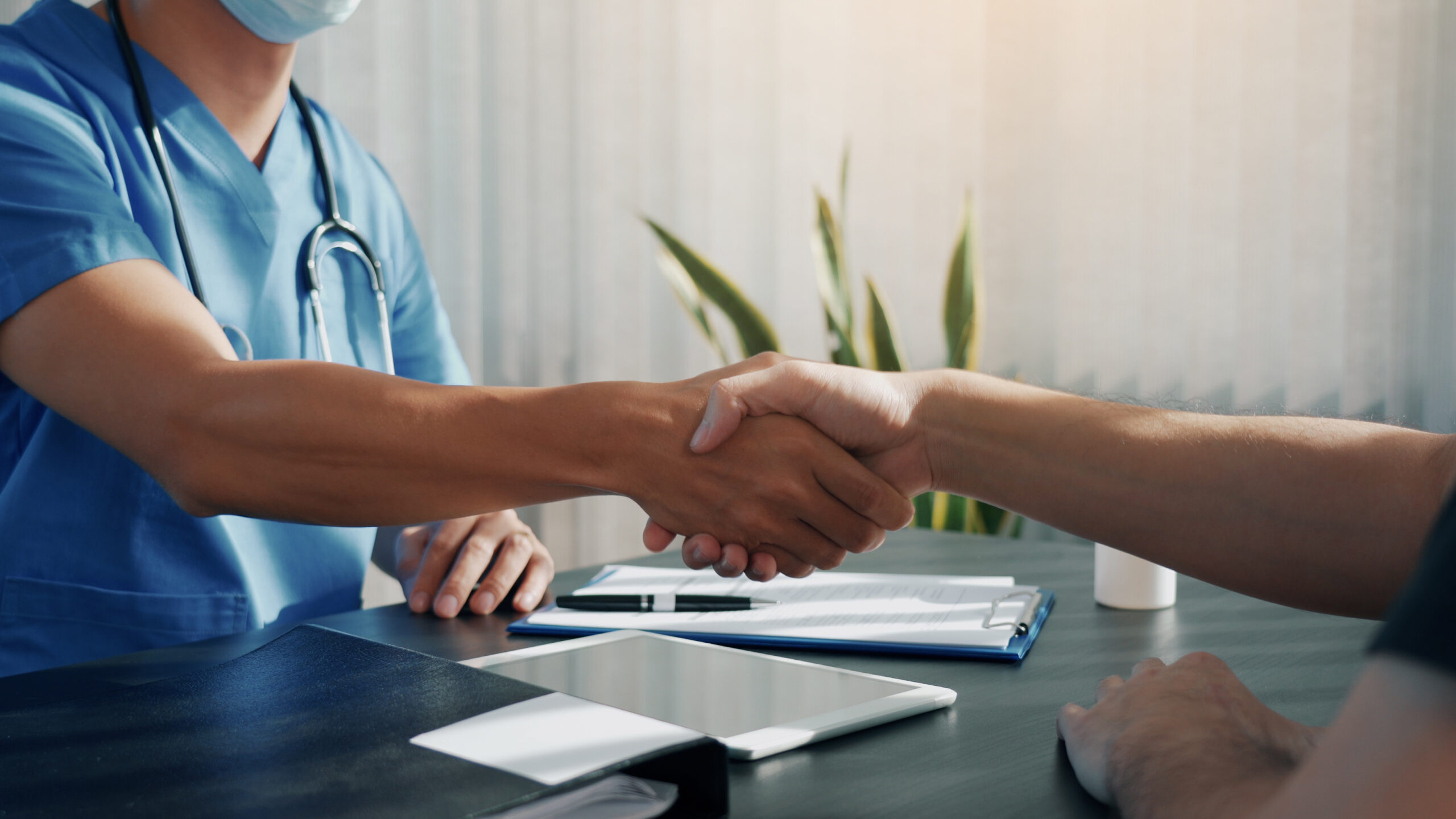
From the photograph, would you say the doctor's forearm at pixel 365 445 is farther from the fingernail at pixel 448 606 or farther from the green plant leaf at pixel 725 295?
the green plant leaf at pixel 725 295

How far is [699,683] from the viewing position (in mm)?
730

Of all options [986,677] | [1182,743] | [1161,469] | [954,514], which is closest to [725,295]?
[954,514]

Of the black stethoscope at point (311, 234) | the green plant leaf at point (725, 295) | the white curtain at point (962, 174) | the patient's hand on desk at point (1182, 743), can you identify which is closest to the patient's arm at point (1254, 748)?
the patient's hand on desk at point (1182, 743)

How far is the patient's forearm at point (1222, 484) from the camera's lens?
80cm

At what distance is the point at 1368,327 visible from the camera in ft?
6.70

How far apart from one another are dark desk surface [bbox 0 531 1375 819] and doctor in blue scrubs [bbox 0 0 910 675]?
12 cm

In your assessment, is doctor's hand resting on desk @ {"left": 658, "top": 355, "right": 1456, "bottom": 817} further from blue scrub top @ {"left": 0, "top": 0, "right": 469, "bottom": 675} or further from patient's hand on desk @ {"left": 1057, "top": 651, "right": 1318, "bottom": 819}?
blue scrub top @ {"left": 0, "top": 0, "right": 469, "bottom": 675}

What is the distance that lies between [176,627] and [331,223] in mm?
512

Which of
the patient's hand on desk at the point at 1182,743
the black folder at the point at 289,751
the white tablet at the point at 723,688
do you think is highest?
the black folder at the point at 289,751

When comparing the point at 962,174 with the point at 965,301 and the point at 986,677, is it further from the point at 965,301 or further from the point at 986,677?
the point at 986,677

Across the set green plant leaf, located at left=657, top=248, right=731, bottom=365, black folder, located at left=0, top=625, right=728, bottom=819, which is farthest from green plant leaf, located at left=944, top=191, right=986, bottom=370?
black folder, located at left=0, top=625, right=728, bottom=819

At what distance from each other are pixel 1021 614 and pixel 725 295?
4.41 ft

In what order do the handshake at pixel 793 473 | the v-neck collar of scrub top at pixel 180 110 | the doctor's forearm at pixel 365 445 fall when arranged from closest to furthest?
the doctor's forearm at pixel 365 445 → the handshake at pixel 793 473 → the v-neck collar of scrub top at pixel 180 110

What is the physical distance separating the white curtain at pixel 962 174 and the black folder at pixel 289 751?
1799mm
